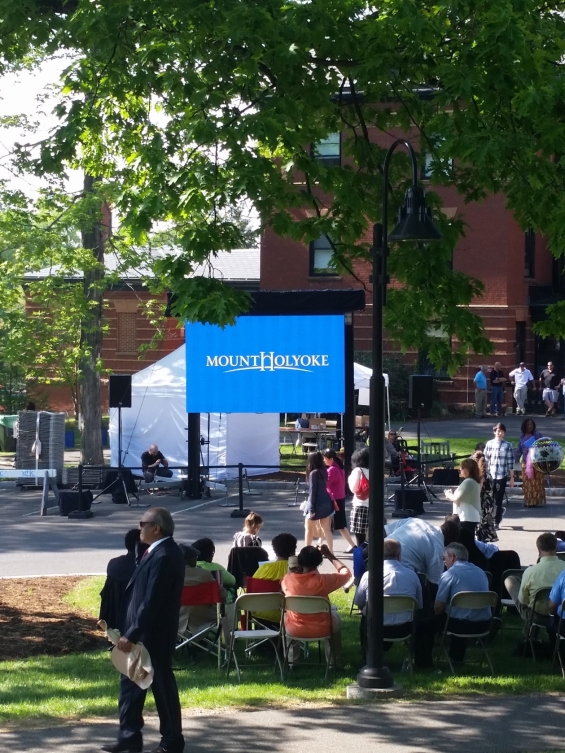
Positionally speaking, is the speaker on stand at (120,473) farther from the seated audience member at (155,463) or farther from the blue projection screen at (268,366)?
the blue projection screen at (268,366)

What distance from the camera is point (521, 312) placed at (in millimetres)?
42719

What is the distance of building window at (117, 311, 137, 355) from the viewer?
4662cm

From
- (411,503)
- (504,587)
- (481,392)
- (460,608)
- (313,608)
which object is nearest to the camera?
(313,608)

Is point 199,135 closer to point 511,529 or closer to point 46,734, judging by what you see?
point 46,734

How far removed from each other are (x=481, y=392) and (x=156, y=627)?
34.4 m

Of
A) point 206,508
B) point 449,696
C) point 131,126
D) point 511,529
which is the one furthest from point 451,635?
point 206,508

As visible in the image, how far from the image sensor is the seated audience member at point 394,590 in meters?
9.82

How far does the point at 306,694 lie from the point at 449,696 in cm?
117

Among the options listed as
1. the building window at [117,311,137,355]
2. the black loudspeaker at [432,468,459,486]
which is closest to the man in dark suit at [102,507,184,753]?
the black loudspeaker at [432,468,459,486]

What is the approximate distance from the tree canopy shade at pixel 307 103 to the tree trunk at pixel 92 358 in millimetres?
16892

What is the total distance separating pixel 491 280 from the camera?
41625mm

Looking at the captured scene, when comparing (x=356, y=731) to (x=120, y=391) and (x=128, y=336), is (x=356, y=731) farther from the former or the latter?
(x=128, y=336)

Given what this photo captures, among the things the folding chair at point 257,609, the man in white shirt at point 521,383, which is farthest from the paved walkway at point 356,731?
the man in white shirt at point 521,383

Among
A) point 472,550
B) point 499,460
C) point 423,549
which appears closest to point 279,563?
point 423,549
